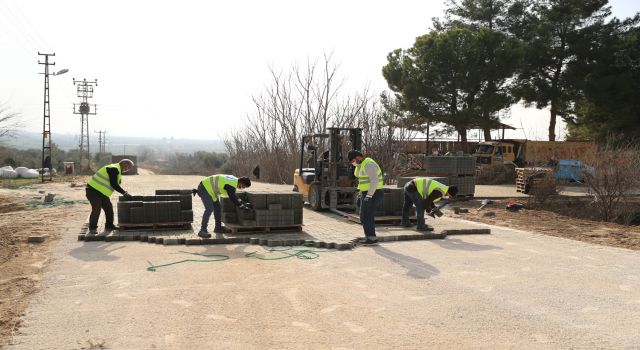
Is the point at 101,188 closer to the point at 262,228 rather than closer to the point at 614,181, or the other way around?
the point at 262,228

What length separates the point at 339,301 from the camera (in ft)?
21.1

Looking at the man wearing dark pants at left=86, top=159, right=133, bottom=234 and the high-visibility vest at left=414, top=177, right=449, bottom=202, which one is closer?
the man wearing dark pants at left=86, top=159, right=133, bottom=234

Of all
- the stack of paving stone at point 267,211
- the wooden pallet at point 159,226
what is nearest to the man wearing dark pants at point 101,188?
the wooden pallet at point 159,226

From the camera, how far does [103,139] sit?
3282 inches

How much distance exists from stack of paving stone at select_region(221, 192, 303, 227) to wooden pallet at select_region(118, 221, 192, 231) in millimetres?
884

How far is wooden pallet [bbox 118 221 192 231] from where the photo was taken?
11.1 metres

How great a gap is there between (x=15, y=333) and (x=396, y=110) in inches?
1364

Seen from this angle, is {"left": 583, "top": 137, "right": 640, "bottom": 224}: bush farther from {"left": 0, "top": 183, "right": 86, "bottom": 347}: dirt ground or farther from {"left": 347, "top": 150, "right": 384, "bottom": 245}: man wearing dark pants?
{"left": 0, "top": 183, "right": 86, "bottom": 347}: dirt ground

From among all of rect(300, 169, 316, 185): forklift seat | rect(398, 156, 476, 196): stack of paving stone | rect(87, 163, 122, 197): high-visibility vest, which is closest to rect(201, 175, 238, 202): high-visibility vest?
rect(87, 163, 122, 197): high-visibility vest

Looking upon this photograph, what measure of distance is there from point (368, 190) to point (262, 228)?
234cm

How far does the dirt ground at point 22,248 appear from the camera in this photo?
6051 millimetres

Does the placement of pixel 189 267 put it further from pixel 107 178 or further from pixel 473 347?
pixel 473 347

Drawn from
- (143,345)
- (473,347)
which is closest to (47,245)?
(143,345)

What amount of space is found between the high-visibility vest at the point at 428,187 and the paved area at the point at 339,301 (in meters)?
1.85
